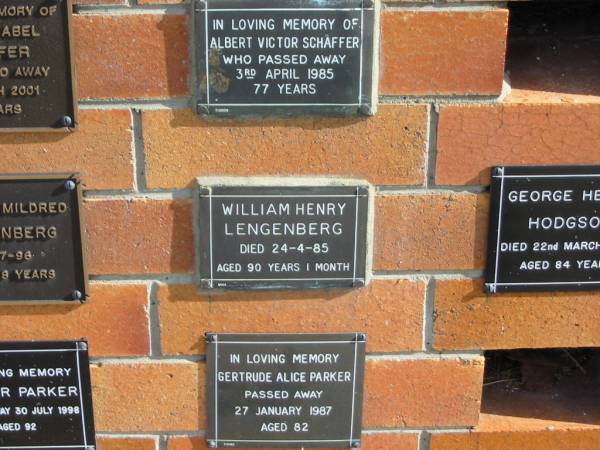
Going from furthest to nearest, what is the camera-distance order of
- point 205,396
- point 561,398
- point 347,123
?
point 561,398 < point 205,396 < point 347,123

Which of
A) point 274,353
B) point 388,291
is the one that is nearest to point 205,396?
point 274,353

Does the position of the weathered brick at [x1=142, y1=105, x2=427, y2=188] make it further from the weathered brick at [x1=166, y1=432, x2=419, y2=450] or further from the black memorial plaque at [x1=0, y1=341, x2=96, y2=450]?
the weathered brick at [x1=166, y1=432, x2=419, y2=450]

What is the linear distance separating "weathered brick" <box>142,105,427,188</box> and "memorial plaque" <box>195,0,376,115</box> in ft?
0.10

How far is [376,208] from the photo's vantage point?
44.2 inches

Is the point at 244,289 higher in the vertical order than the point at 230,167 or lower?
lower

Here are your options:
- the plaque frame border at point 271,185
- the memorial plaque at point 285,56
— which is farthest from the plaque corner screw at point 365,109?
the plaque frame border at point 271,185

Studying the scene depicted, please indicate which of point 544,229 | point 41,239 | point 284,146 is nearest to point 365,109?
point 284,146

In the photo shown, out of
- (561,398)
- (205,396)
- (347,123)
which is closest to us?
(347,123)

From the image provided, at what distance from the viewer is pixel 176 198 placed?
111 centimetres

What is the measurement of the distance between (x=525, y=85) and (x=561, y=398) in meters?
0.63

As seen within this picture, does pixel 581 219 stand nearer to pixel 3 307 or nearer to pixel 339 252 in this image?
pixel 339 252

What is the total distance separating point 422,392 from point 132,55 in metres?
0.79

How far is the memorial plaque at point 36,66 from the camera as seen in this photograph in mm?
1031

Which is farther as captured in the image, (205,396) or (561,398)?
(561,398)
